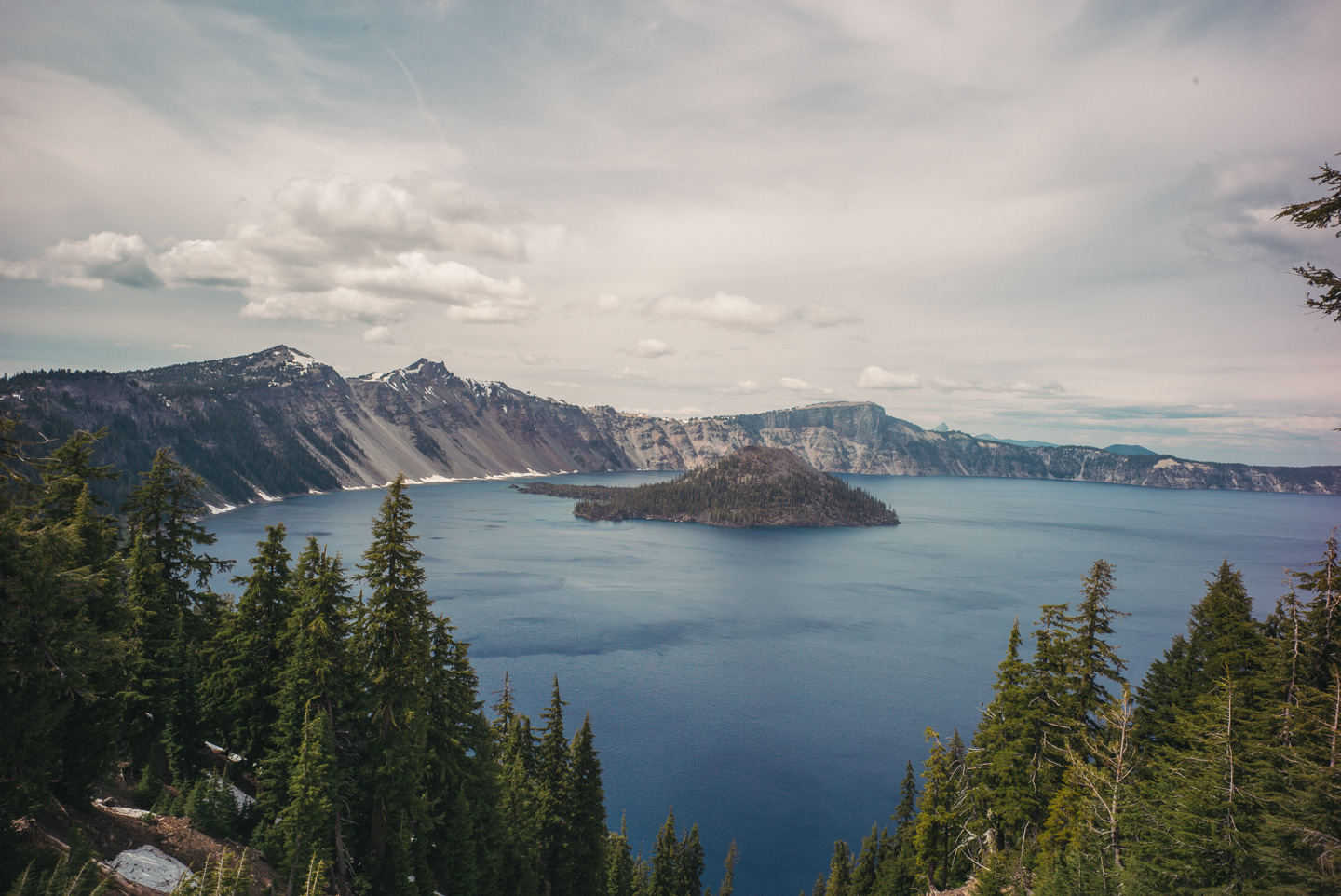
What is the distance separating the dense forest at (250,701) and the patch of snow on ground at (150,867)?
2924 millimetres

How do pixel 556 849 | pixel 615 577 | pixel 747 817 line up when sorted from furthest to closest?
pixel 615 577 < pixel 747 817 < pixel 556 849

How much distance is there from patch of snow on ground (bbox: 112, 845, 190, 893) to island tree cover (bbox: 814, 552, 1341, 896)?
98.7 feet

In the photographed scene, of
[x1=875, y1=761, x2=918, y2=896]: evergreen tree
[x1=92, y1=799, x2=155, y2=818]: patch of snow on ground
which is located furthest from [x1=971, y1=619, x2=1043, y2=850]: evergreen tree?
[x1=92, y1=799, x2=155, y2=818]: patch of snow on ground

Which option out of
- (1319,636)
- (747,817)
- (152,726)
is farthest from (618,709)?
(1319,636)

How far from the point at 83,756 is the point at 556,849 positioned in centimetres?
2553

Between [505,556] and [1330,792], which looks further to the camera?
[505,556]

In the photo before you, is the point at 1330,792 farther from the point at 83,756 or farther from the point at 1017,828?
the point at 83,756

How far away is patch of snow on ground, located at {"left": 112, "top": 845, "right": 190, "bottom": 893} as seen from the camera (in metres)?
19.2

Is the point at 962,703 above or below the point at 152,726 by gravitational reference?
below

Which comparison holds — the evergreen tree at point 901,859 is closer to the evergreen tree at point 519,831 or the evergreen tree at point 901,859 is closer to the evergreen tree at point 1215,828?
the evergreen tree at point 1215,828

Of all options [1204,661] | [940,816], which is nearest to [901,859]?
[940,816]

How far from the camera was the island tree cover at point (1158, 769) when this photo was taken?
55.4 ft

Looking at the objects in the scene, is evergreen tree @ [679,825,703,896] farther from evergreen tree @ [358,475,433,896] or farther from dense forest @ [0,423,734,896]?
evergreen tree @ [358,475,433,896]

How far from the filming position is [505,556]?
176 meters
